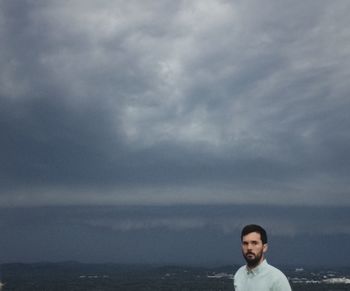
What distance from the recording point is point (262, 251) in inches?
396

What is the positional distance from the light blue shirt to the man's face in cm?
21

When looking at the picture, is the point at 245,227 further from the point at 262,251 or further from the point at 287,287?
the point at 287,287

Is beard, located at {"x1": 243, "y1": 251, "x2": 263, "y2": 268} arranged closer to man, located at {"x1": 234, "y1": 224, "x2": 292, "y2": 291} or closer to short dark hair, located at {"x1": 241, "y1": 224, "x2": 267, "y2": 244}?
man, located at {"x1": 234, "y1": 224, "x2": 292, "y2": 291}

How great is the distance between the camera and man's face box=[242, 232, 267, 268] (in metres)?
9.98

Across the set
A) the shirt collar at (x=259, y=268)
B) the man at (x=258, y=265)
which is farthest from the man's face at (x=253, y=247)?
the shirt collar at (x=259, y=268)

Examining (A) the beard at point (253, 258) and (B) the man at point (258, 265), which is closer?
(B) the man at point (258, 265)

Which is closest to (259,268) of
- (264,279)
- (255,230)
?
(264,279)

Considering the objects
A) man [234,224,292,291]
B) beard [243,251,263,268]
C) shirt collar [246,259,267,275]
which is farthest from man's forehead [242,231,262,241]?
shirt collar [246,259,267,275]

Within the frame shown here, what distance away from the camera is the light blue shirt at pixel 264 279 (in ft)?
32.1

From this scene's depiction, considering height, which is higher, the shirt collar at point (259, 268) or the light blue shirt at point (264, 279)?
the shirt collar at point (259, 268)

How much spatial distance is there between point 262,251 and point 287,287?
0.86 meters

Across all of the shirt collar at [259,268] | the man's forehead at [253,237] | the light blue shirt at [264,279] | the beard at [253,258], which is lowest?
the light blue shirt at [264,279]

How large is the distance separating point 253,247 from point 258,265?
47 cm

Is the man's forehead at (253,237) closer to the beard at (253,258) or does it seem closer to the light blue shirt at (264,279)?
the beard at (253,258)
